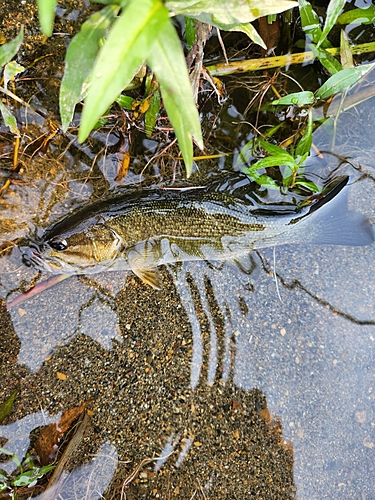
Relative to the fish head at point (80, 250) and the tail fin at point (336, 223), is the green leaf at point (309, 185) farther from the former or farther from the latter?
the fish head at point (80, 250)

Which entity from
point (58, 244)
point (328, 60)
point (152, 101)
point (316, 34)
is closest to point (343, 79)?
point (328, 60)

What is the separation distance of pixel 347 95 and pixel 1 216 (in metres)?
3.16

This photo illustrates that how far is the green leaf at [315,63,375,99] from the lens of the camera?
2.89 metres

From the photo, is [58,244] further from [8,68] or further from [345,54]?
[345,54]

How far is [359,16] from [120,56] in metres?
2.80

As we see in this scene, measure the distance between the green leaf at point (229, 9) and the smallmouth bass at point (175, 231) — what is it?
1487mm

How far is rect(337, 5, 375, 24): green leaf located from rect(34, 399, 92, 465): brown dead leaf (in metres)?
3.82

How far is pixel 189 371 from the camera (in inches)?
133

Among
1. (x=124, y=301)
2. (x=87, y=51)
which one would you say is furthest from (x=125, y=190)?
(x=87, y=51)

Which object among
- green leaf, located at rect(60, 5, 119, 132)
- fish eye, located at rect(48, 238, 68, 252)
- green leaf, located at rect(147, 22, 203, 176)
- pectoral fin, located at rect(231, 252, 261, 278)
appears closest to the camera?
green leaf, located at rect(147, 22, 203, 176)

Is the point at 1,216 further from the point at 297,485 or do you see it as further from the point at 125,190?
the point at 297,485

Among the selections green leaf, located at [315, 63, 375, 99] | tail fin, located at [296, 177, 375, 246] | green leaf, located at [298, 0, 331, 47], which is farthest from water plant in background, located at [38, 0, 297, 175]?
tail fin, located at [296, 177, 375, 246]

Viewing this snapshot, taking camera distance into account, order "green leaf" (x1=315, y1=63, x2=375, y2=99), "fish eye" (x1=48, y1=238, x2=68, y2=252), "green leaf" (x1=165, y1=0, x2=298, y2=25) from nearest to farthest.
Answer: "green leaf" (x1=165, y1=0, x2=298, y2=25) → "green leaf" (x1=315, y1=63, x2=375, y2=99) → "fish eye" (x1=48, y1=238, x2=68, y2=252)

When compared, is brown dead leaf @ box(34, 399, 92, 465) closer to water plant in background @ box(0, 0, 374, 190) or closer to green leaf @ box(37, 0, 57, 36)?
water plant in background @ box(0, 0, 374, 190)
